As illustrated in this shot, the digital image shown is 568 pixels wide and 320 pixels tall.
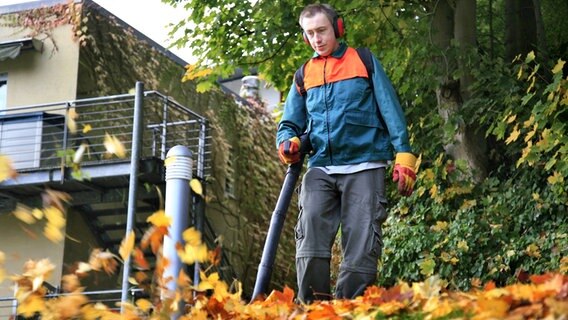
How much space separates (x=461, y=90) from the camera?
1178cm

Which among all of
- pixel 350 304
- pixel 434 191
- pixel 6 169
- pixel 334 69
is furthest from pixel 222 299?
pixel 434 191

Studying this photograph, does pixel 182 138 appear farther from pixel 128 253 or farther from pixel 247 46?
pixel 128 253

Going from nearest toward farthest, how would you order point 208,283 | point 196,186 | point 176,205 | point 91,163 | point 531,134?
point 208,283
point 196,186
point 176,205
point 531,134
point 91,163

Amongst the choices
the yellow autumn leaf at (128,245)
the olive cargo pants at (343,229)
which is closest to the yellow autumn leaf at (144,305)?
the yellow autumn leaf at (128,245)

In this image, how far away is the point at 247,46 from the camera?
12.4m

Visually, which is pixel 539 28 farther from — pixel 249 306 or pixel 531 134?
pixel 249 306

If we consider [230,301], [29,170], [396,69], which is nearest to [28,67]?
[29,170]

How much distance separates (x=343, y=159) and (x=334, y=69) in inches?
19.2

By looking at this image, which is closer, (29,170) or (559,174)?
(559,174)

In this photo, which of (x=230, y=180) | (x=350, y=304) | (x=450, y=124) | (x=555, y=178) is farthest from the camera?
(x=230, y=180)

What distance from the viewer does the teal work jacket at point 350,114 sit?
5496mm

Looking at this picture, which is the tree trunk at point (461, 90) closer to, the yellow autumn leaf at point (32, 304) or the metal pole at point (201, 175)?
the metal pole at point (201, 175)

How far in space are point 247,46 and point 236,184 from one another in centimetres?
920

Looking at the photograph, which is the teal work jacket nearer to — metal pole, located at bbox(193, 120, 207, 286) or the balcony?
the balcony
